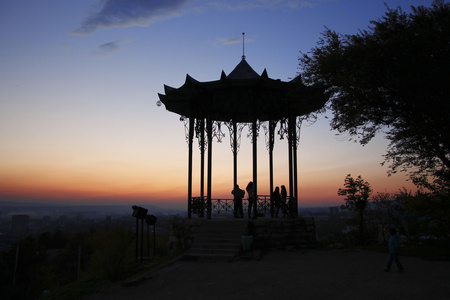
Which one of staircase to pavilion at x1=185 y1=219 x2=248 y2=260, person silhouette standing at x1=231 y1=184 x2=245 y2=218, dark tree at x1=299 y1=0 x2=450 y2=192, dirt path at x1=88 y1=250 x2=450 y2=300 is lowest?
dirt path at x1=88 y1=250 x2=450 y2=300

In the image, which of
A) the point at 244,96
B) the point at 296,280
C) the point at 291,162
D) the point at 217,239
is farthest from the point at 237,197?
the point at 296,280

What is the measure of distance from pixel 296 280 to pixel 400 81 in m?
6.85

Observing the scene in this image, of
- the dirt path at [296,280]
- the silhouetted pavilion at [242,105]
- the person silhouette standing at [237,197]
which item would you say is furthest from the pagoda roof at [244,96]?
the dirt path at [296,280]

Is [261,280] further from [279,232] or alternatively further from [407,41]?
[407,41]

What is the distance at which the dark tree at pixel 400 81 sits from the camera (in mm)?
10375

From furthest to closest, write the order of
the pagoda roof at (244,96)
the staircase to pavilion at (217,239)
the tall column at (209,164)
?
the tall column at (209,164), the pagoda roof at (244,96), the staircase to pavilion at (217,239)

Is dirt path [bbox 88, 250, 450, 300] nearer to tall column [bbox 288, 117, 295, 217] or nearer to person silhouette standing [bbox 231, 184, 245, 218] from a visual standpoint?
tall column [bbox 288, 117, 295, 217]

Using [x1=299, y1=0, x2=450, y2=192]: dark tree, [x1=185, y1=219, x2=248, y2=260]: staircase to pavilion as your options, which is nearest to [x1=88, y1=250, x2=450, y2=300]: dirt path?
[x1=185, y1=219, x2=248, y2=260]: staircase to pavilion

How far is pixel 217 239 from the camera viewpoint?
14250mm

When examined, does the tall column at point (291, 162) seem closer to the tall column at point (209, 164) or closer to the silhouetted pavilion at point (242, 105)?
the silhouetted pavilion at point (242, 105)

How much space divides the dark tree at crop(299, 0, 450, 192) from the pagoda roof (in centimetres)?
207

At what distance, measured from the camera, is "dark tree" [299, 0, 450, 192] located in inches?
408

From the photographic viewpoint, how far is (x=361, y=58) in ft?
37.6

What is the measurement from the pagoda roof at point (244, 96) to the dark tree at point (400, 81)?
6.80 ft
